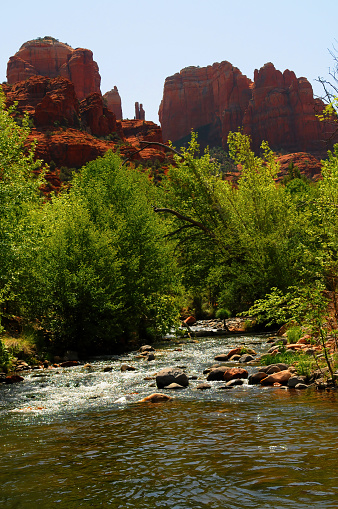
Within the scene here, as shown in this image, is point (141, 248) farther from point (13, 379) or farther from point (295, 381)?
point (295, 381)

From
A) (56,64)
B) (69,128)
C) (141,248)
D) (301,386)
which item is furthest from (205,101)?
(301,386)

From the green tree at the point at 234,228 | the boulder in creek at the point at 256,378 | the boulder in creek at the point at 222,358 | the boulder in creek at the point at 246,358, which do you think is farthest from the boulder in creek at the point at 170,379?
the green tree at the point at 234,228

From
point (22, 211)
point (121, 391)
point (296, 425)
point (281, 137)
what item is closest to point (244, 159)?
point (22, 211)

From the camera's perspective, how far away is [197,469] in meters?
5.58

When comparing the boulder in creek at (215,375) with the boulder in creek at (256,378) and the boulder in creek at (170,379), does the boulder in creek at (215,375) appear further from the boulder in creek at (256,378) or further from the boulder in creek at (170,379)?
the boulder in creek at (256,378)

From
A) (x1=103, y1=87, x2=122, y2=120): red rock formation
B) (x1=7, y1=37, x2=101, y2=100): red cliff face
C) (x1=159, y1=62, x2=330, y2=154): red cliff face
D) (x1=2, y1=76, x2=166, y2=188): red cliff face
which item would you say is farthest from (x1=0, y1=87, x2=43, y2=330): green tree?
(x1=103, y1=87, x2=122, y2=120): red rock formation

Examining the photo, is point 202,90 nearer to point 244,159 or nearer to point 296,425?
point 244,159

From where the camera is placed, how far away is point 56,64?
16500 cm

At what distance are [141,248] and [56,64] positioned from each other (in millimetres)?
159710

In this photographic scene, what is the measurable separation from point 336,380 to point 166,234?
19.3 m

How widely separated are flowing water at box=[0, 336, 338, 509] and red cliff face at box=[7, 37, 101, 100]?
6359 inches

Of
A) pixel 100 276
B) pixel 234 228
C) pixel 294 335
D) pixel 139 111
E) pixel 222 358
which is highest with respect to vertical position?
pixel 139 111

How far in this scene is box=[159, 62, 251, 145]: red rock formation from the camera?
578ft

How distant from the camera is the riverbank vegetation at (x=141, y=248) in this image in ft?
49.2
